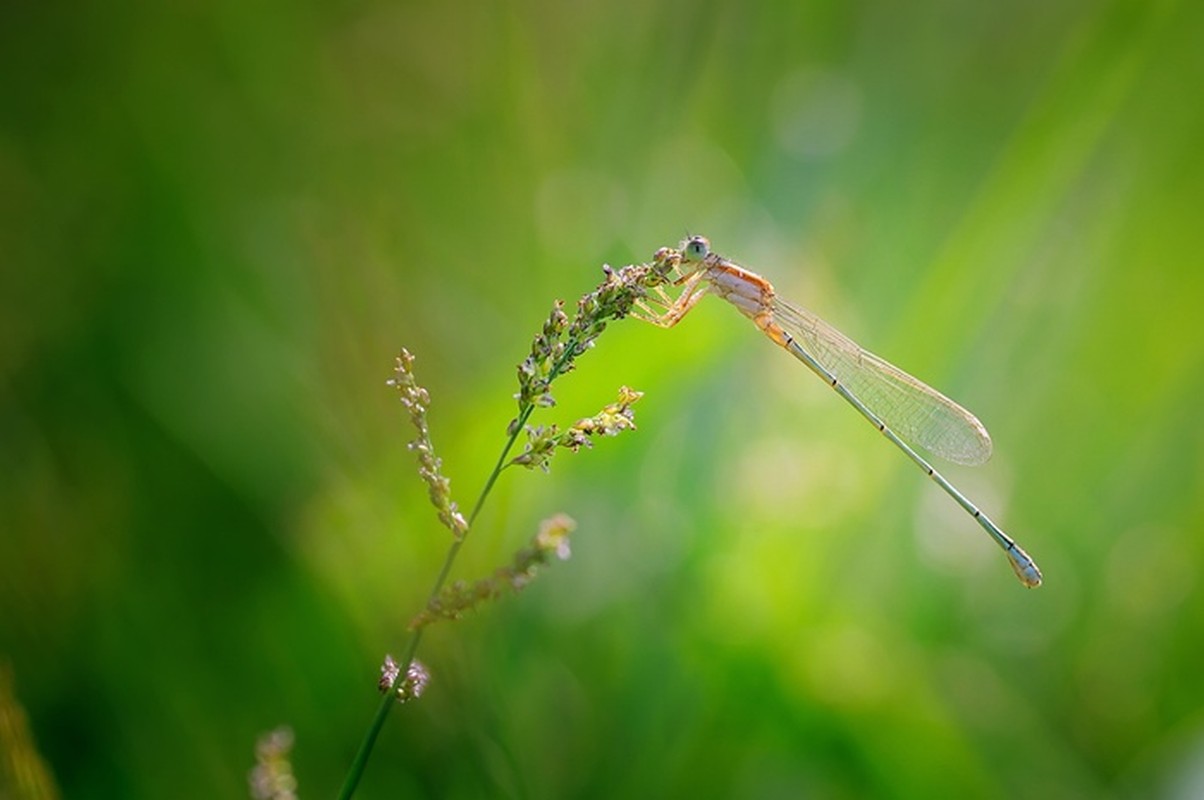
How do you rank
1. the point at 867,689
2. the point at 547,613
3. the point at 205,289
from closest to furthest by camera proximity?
1. the point at 867,689
2. the point at 547,613
3. the point at 205,289

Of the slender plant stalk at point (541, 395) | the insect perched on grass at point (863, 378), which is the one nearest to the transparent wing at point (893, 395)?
the insect perched on grass at point (863, 378)

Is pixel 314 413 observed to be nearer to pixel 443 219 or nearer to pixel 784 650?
pixel 784 650

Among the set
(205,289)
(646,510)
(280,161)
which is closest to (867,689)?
(646,510)

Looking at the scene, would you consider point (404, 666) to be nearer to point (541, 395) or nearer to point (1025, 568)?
point (541, 395)

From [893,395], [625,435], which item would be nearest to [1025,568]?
[893,395]

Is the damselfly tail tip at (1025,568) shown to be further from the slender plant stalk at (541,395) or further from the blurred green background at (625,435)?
the slender plant stalk at (541,395)

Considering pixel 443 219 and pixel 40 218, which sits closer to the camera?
pixel 40 218
